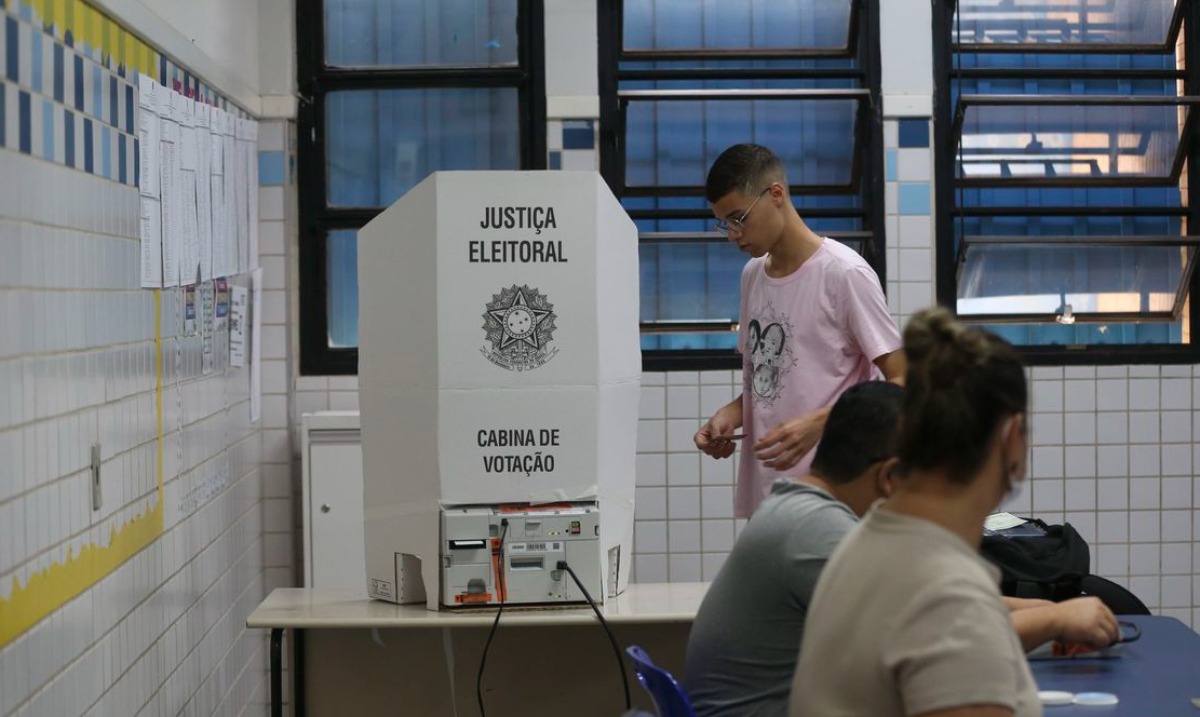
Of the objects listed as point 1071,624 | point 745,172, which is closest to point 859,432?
point 1071,624

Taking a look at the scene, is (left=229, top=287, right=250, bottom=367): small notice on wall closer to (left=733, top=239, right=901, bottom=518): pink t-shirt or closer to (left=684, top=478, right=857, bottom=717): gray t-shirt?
(left=733, top=239, right=901, bottom=518): pink t-shirt

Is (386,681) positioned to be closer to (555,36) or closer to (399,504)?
(399,504)

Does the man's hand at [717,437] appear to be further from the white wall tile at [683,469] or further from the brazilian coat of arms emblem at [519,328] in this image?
the white wall tile at [683,469]

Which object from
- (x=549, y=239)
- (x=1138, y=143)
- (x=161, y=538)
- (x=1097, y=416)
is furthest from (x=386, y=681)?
(x=1138, y=143)

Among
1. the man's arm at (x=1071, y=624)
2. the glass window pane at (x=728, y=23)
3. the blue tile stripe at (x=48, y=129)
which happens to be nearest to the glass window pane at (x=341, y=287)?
the glass window pane at (x=728, y=23)

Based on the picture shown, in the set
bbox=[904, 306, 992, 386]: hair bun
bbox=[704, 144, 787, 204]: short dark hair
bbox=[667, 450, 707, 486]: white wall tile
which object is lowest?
bbox=[667, 450, 707, 486]: white wall tile

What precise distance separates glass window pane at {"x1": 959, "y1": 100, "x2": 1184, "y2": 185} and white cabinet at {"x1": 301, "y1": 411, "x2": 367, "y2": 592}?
2.38m

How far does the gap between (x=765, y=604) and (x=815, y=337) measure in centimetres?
108

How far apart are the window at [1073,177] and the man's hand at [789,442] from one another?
2.33m

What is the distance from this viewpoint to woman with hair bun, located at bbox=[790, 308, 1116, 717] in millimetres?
1325

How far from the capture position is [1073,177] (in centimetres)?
502

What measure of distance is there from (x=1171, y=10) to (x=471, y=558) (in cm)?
356

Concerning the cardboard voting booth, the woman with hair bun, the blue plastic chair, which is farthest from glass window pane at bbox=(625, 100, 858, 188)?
the woman with hair bun

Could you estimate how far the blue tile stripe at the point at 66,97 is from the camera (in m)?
2.44
